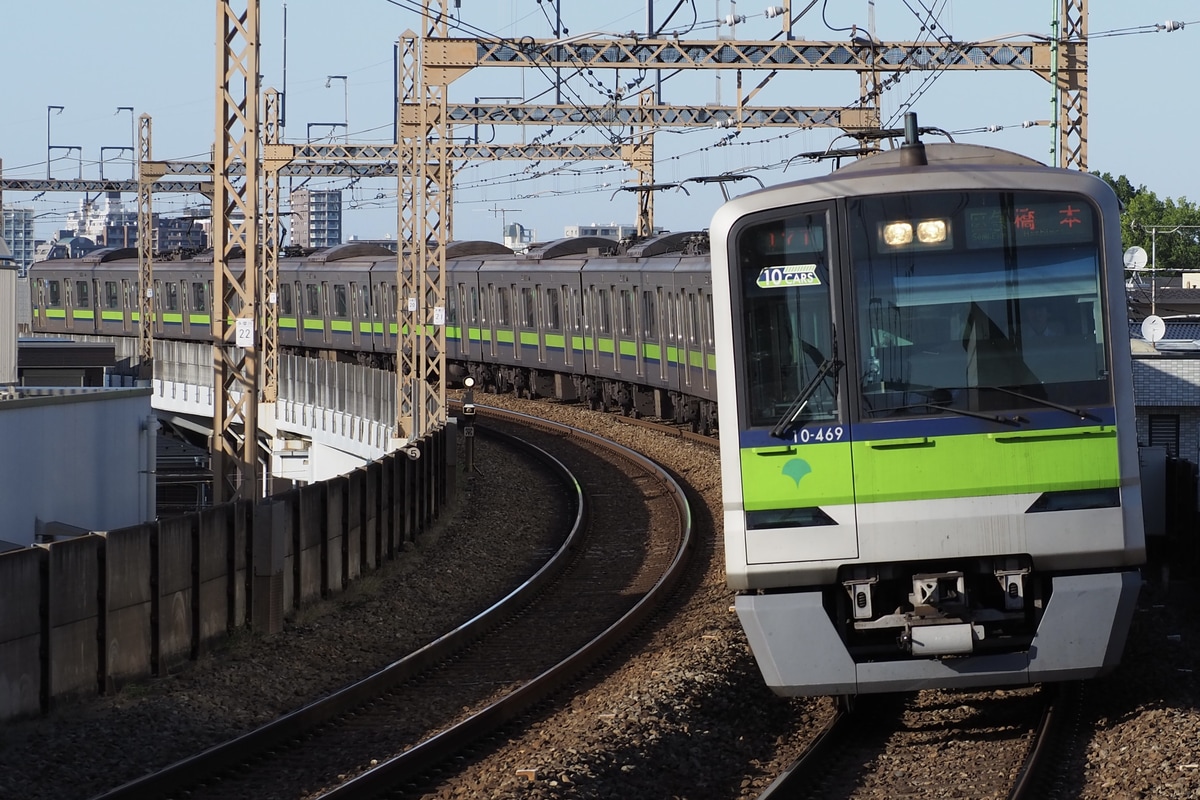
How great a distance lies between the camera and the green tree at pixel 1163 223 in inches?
3162

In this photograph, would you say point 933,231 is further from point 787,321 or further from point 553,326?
point 553,326

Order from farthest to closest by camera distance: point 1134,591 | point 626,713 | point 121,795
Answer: point 626,713 < point 1134,591 < point 121,795

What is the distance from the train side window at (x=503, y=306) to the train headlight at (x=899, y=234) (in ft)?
86.4

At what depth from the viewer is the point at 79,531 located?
48.2 feet

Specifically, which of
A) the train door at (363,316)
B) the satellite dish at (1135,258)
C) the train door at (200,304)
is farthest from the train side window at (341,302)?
the satellite dish at (1135,258)

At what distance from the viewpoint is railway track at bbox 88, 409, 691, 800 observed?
7.63 m

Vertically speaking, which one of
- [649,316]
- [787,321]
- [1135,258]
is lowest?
[787,321]

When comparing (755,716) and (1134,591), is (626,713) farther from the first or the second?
(1134,591)

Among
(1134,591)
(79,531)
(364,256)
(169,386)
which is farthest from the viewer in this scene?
(364,256)

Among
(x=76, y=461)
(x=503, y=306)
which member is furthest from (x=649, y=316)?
(x=76, y=461)

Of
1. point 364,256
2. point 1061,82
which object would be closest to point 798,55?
point 1061,82

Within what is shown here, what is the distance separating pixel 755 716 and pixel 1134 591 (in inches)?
88.2

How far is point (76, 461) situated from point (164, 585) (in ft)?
22.6

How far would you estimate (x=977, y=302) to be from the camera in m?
7.36
